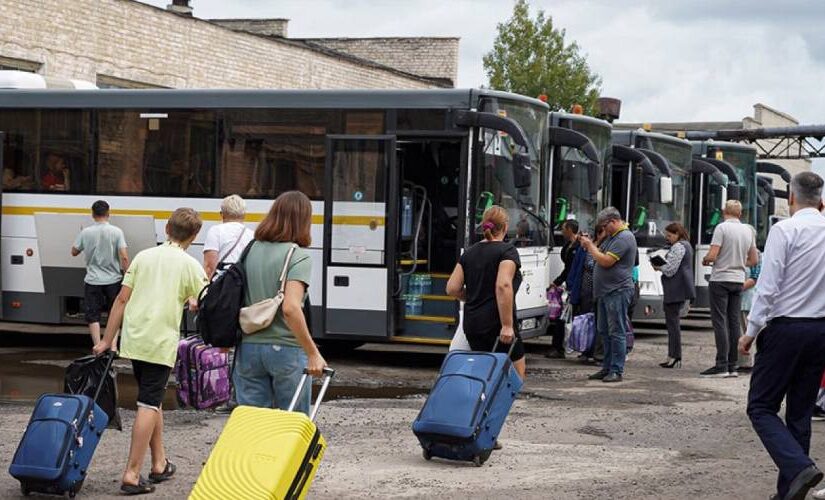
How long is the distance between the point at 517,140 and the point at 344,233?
2273 millimetres

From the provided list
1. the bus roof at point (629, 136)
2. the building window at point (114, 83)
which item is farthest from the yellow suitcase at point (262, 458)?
the building window at point (114, 83)

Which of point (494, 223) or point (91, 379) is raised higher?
point (494, 223)

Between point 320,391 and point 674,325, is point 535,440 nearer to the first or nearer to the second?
point 320,391

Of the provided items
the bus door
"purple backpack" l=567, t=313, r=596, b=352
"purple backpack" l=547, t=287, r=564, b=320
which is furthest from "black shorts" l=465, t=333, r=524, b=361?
"purple backpack" l=547, t=287, r=564, b=320

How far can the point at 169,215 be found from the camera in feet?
54.4

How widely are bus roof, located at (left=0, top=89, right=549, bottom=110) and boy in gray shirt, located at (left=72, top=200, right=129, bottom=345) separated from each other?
1.74 metres

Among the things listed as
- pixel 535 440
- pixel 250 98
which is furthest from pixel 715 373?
pixel 250 98

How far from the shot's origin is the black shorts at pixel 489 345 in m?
10.2

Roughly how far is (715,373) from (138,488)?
28.9 ft

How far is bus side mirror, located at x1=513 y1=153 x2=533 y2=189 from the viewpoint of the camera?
49.6 ft

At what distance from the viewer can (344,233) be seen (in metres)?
15.6

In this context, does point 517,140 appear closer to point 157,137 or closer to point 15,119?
point 157,137

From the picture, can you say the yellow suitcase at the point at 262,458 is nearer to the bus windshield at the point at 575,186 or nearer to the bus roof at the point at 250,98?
the bus roof at the point at 250,98

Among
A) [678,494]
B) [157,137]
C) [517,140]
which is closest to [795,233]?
[678,494]
